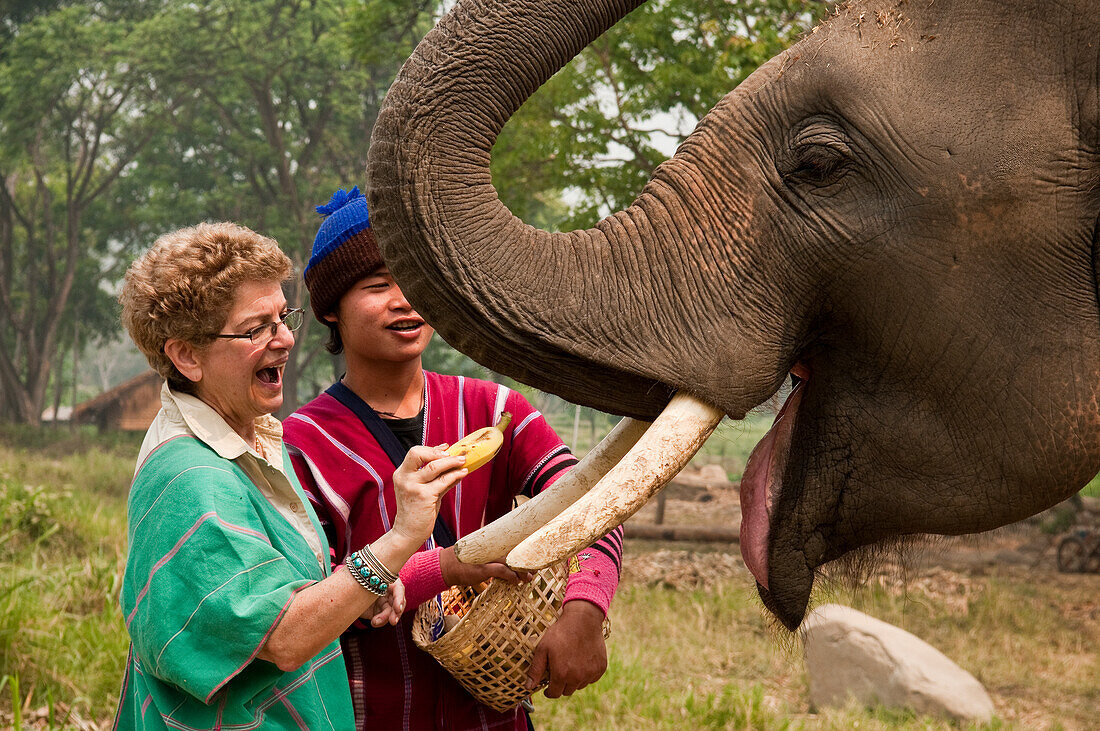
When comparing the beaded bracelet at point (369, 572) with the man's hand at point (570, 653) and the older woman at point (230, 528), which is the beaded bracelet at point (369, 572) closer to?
the older woman at point (230, 528)

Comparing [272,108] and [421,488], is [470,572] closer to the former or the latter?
[421,488]

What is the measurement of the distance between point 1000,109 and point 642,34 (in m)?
8.31

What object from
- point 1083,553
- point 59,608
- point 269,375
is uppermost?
point 269,375

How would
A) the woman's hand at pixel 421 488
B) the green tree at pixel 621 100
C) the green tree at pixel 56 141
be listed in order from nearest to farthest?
1. the woman's hand at pixel 421 488
2. the green tree at pixel 621 100
3. the green tree at pixel 56 141

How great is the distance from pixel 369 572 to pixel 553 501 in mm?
369

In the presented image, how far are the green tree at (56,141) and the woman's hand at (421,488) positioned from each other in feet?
68.9

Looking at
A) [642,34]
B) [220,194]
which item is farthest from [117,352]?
[642,34]

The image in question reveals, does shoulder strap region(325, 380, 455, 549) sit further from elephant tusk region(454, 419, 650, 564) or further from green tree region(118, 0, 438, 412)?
green tree region(118, 0, 438, 412)

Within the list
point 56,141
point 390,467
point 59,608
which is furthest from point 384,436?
point 56,141

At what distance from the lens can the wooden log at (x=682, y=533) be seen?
468 inches

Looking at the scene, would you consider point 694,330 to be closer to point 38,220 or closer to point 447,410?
point 447,410

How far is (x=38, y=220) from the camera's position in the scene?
2614cm

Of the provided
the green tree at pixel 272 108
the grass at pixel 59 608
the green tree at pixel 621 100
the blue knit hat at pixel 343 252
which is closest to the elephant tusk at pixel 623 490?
the blue knit hat at pixel 343 252

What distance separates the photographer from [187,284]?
6.59 feet
